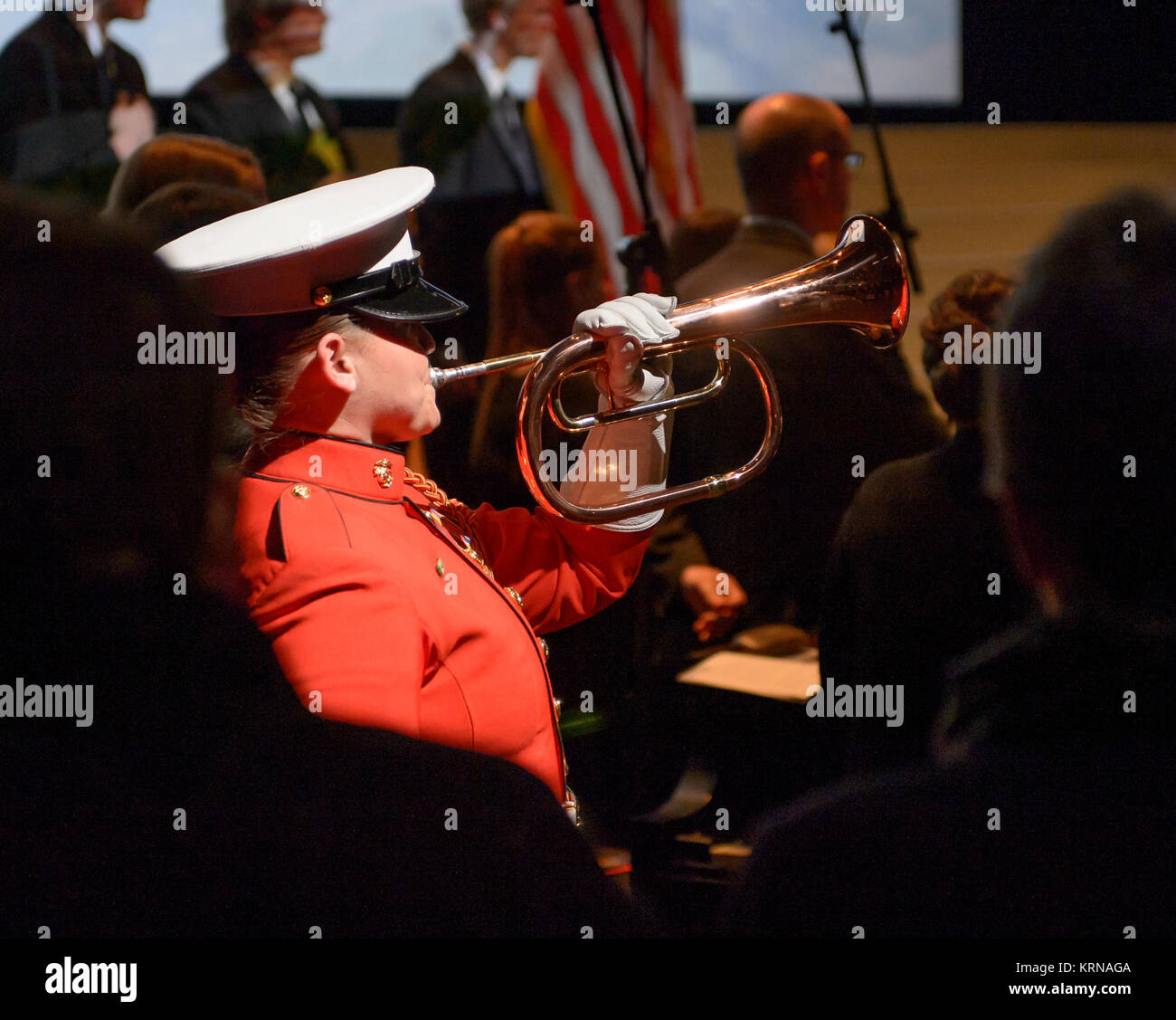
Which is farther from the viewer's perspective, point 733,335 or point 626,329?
point 733,335

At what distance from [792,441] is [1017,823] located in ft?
3.94

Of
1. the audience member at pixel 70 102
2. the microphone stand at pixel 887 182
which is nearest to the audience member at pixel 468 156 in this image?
the audience member at pixel 70 102

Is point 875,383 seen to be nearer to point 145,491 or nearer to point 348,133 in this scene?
point 348,133

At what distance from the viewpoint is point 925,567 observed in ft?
7.20

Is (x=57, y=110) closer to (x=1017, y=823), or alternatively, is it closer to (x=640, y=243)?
(x=640, y=243)

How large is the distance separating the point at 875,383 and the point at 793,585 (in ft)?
1.42

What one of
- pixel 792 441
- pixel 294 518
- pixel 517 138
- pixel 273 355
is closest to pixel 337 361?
pixel 273 355

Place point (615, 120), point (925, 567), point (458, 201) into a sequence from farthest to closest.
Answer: point (615, 120) → point (458, 201) → point (925, 567)

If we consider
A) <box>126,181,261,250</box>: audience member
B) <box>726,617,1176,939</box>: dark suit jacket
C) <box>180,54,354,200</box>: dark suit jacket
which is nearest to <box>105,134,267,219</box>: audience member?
<box>126,181,261,250</box>: audience member

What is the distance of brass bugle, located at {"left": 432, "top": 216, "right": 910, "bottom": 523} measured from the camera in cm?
168

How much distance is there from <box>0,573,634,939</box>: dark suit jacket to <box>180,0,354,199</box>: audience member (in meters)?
1.47

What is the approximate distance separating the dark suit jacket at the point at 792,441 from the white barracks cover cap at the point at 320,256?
2.90 ft

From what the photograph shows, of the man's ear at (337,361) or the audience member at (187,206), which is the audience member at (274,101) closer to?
the audience member at (187,206)
